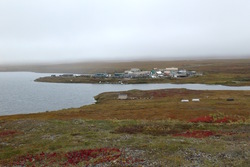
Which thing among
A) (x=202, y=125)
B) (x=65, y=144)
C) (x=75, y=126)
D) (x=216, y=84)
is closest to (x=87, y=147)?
(x=65, y=144)

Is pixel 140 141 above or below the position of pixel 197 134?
above

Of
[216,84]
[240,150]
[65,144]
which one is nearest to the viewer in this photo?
[240,150]

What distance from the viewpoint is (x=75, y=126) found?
3972 centimetres

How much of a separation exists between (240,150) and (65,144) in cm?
1848

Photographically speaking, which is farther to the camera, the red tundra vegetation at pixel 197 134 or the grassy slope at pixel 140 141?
the red tundra vegetation at pixel 197 134

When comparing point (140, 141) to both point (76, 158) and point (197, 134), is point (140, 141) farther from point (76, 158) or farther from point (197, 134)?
point (197, 134)

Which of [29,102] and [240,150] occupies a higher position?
[240,150]

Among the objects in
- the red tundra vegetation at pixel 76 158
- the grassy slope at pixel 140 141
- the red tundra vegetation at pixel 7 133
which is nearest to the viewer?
the red tundra vegetation at pixel 76 158

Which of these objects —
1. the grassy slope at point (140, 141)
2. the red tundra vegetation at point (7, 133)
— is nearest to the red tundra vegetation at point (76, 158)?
the grassy slope at point (140, 141)

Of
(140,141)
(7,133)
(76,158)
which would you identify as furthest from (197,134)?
(7,133)

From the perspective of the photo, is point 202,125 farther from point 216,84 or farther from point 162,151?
point 216,84

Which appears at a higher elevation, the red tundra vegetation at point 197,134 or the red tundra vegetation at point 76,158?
the red tundra vegetation at point 76,158

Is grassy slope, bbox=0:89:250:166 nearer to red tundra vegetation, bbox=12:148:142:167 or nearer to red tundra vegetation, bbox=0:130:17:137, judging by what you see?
red tundra vegetation, bbox=0:130:17:137

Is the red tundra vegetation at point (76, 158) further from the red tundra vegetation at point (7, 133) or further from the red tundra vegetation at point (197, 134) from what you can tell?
the red tundra vegetation at point (7, 133)
